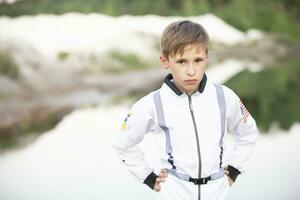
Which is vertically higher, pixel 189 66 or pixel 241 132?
pixel 189 66

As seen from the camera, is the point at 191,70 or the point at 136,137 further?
the point at 136,137

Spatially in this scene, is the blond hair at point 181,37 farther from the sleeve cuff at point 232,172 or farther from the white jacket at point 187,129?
the sleeve cuff at point 232,172

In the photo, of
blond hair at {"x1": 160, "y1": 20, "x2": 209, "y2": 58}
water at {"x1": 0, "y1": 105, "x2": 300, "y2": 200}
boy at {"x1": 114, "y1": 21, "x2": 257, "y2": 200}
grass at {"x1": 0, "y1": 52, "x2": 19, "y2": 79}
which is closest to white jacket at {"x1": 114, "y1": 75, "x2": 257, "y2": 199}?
boy at {"x1": 114, "y1": 21, "x2": 257, "y2": 200}

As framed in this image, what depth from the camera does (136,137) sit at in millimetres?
2686

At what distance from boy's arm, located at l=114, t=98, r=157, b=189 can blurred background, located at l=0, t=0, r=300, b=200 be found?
1.05 metres

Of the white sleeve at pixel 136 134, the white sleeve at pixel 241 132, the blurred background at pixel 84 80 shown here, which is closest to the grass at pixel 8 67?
the blurred background at pixel 84 80

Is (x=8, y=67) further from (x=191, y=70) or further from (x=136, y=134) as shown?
(x=191, y=70)

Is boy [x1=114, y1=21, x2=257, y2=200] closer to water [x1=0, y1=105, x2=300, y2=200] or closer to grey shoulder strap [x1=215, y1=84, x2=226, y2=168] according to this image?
grey shoulder strap [x1=215, y1=84, x2=226, y2=168]

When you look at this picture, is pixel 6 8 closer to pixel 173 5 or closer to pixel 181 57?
pixel 173 5

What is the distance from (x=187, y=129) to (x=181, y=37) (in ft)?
1.18

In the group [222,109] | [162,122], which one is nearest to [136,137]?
[162,122]

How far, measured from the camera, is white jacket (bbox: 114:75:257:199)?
257 cm

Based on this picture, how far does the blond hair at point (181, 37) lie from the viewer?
2545 mm

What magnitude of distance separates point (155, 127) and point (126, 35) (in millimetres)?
1245
